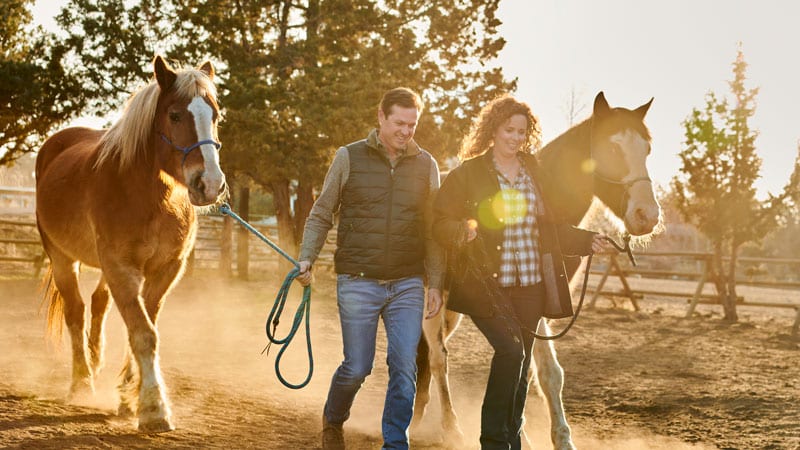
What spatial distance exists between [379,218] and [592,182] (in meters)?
1.65

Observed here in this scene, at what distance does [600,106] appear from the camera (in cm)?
448

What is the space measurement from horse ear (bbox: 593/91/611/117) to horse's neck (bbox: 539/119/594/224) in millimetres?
174

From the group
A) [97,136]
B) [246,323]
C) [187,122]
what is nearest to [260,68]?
[246,323]

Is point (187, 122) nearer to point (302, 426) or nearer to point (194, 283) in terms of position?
point (302, 426)

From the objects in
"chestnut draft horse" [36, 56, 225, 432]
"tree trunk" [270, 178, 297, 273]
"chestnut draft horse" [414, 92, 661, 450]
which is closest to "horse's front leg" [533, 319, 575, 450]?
"chestnut draft horse" [414, 92, 661, 450]

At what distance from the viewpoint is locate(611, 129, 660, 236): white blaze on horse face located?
4148mm

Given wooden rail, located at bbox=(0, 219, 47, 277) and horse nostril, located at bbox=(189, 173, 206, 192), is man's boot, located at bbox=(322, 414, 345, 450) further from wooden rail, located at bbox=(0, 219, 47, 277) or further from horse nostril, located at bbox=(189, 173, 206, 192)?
wooden rail, located at bbox=(0, 219, 47, 277)

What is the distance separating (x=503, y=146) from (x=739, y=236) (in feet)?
39.7

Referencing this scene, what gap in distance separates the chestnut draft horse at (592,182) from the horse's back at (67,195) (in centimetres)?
310

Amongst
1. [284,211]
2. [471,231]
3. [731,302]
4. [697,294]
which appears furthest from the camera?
[284,211]

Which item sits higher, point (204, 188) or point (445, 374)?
point (204, 188)

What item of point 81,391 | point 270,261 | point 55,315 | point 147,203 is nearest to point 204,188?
point 147,203

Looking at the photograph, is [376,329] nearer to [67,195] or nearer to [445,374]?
[445,374]

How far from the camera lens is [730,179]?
14.0 m
